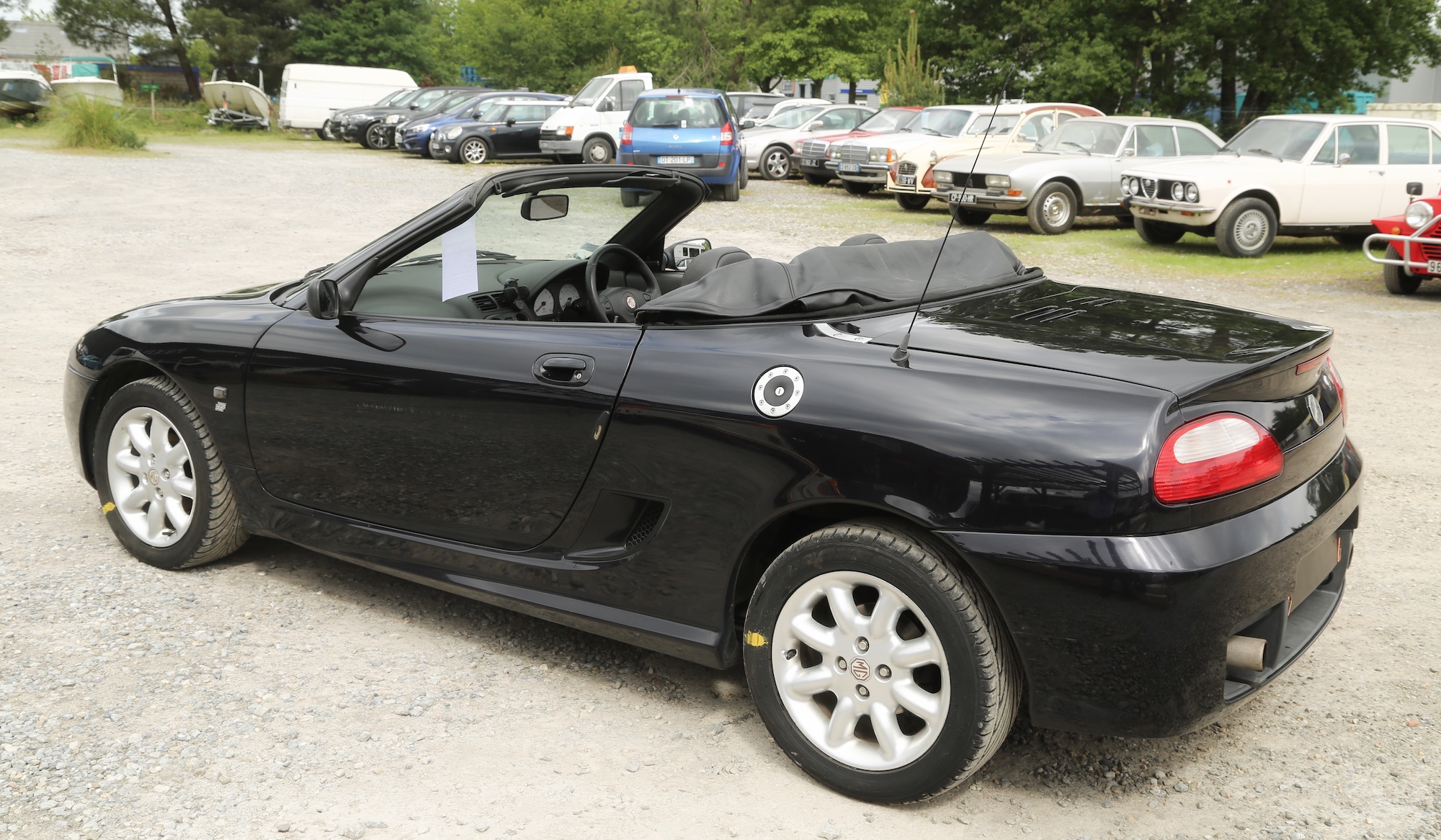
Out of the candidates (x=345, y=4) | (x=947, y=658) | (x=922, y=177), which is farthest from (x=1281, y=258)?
(x=345, y=4)

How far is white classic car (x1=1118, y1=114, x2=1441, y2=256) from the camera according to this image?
13227 mm

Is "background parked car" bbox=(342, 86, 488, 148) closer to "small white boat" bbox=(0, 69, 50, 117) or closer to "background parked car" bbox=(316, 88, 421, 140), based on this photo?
"background parked car" bbox=(316, 88, 421, 140)

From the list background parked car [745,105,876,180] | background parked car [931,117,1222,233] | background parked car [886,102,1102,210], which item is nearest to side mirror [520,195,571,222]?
background parked car [931,117,1222,233]

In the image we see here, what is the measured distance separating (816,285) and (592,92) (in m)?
22.1

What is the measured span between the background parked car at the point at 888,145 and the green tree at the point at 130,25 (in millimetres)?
44513

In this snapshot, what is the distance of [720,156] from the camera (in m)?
19.0

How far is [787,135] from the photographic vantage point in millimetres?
23422

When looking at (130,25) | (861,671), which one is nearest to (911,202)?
(861,671)

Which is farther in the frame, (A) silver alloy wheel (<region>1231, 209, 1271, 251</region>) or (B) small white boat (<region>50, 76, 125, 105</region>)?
(B) small white boat (<region>50, 76, 125, 105</region>)

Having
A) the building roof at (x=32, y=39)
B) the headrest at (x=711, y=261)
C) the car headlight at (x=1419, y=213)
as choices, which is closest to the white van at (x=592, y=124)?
the car headlight at (x=1419, y=213)

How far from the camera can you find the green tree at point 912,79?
2862 cm

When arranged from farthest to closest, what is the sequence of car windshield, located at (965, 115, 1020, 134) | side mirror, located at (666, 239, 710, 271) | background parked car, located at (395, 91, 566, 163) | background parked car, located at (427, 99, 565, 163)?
background parked car, located at (395, 91, 566, 163) < background parked car, located at (427, 99, 565, 163) < car windshield, located at (965, 115, 1020, 134) < side mirror, located at (666, 239, 710, 271)

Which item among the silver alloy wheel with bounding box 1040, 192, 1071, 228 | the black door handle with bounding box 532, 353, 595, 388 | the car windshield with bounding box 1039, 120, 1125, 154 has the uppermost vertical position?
the car windshield with bounding box 1039, 120, 1125, 154

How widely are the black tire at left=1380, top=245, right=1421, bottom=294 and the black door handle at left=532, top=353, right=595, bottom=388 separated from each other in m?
10.5
